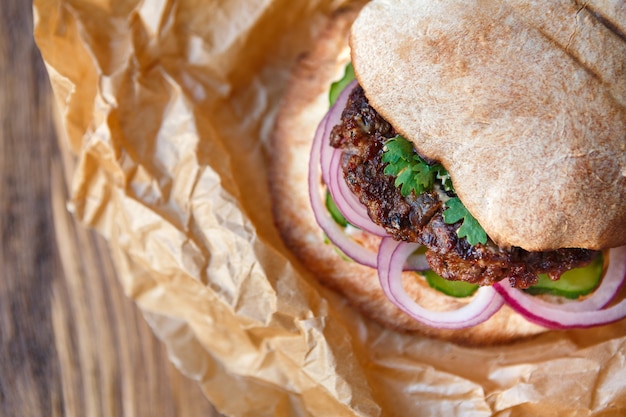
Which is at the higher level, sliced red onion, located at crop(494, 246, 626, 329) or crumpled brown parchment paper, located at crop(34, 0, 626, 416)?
sliced red onion, located at crop(494, 246, 626, 329)

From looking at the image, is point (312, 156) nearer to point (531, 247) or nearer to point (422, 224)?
point (422, 224)

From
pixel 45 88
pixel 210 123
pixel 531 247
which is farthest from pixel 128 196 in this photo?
pixel 531 247

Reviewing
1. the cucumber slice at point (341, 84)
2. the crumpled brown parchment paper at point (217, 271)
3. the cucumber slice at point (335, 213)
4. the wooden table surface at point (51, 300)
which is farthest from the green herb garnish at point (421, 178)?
the wooden table surface at point (51, 300)

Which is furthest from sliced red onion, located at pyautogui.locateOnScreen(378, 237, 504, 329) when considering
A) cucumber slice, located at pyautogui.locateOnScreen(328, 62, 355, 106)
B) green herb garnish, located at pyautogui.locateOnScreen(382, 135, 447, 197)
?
cucumber slice, located at pyautogui.locateOnScreen(328, 62, 355, 106)

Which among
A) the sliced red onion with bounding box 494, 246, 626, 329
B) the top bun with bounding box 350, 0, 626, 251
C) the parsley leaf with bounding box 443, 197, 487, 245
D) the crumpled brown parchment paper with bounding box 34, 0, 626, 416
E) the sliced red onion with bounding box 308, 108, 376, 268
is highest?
the top bun with bounding box 350, 0, 626, 251

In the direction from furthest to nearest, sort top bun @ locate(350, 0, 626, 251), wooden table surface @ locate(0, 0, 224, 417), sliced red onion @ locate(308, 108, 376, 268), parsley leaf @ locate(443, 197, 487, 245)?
wooden table surface @ locate(0, 0, 224, 417), sliced red onion @ locate(308, 108, 376, 268), parsley leaf @ locate(443, 197, 487, 245), top bun @ locate(350, 0, 626, 251)

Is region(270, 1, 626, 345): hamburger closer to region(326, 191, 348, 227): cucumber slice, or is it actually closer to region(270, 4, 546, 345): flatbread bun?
region(326, 191, 348, 227): cucumber slice

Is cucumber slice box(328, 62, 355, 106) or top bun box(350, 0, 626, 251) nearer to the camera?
top bun box(350, 0, 626, 251)
